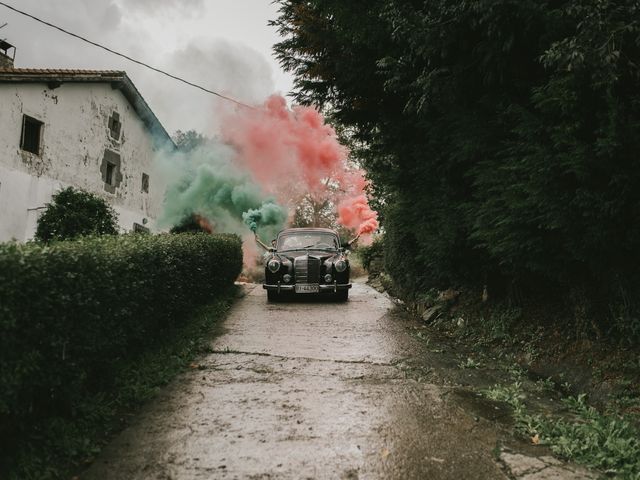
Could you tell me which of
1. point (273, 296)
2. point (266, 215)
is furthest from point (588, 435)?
point (266, 215)

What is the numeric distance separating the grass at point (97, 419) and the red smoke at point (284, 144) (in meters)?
16.8

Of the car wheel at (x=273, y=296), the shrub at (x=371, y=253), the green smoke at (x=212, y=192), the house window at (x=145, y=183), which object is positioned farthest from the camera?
the green smoke at (x=212, y=192)

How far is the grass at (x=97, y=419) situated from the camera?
2.71m

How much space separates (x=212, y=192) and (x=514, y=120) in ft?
74.2

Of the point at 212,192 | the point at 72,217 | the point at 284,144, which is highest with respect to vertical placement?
the point at 284,144

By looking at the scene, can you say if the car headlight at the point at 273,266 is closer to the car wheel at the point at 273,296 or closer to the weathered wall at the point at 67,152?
the car wheel at the point at 273,296

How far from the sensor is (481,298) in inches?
275

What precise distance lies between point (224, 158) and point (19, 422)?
24150mm

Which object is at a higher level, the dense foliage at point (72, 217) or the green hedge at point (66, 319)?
the dense foliage at point (72, 217)

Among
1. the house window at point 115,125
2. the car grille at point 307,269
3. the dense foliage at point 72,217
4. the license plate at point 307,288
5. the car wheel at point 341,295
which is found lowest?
the car wheel at point 341,295

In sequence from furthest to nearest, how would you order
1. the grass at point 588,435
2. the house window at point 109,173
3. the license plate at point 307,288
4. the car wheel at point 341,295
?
the house window at point 109,173
the car wheel at point 341,295
the license plate at point 307,288
the grass at point 588,435

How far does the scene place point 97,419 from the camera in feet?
11.3

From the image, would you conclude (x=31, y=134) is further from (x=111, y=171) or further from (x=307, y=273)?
(x=307, y=273)

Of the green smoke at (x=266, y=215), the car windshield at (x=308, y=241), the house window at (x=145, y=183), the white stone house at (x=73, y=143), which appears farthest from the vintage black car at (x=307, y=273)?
the green smoke at (x=266, y=215)
